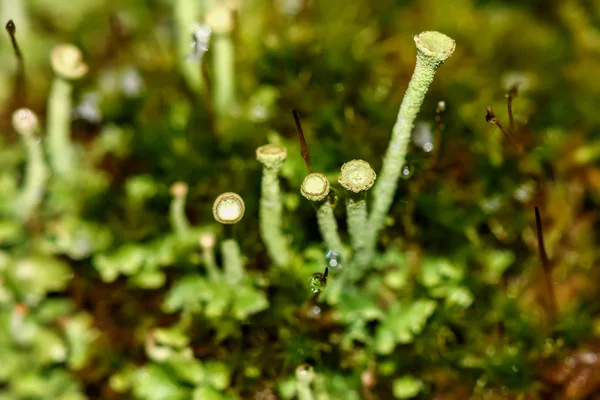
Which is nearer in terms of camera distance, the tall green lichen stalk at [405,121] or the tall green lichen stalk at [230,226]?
the tall green lichen stalk at [405,121]

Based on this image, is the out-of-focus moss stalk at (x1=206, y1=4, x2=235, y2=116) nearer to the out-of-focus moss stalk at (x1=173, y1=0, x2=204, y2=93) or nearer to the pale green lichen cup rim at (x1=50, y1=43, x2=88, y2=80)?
the out-of-focus moss stalk at (x1=173, y1=0, x2=204, y2=93)

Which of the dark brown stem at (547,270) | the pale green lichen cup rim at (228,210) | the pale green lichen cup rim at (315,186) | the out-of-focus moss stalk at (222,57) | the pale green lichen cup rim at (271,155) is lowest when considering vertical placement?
the dark brown stem at (547,270)

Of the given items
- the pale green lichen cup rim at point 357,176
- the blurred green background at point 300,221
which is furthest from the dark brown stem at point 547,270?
the pale green lichen cup rim at point 357,176

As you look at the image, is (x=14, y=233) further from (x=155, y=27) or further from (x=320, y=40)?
(x=320, y=40)

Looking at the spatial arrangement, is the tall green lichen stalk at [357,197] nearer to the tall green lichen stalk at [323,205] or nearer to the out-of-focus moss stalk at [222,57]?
the tall green lichen stalk at [323,205]

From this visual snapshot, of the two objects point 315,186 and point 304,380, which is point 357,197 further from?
point 304,380

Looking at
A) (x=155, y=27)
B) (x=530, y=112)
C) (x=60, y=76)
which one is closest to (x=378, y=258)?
(x=530, y=112)

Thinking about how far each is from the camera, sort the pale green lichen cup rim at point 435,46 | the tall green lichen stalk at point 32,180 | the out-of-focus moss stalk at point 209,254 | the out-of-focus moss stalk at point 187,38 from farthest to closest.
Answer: the out-of-focus moss stalk at point 187,38 < the tall green lichen stalk at point 32,180 < the out-of-focus moss stalk at point 209,254 < the pale green lichen cup rim at point 435,46
